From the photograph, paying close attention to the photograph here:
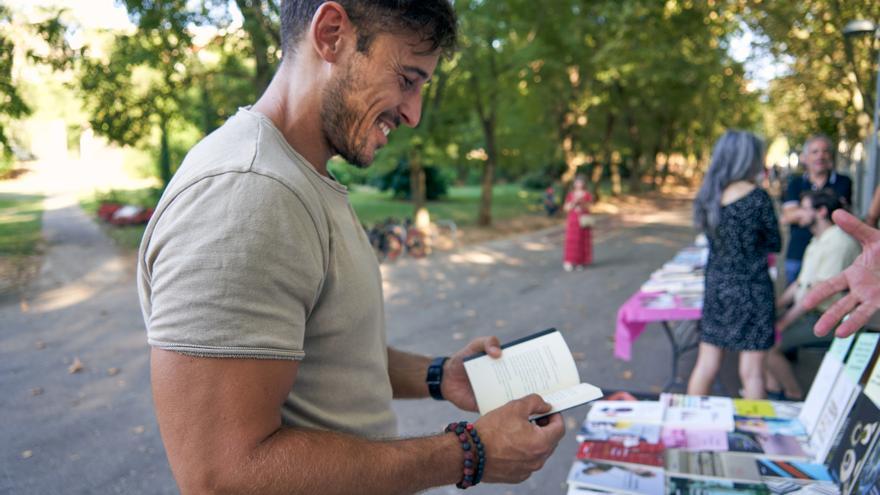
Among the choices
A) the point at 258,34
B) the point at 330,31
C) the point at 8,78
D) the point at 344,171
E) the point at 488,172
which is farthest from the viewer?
the point at 344,171

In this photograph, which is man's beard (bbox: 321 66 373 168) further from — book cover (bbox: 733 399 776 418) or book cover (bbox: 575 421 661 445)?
book cover (bbox: 733 399 776 418)

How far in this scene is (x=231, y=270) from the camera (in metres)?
0.97

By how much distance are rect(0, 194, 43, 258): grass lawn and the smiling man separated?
45.4 feet

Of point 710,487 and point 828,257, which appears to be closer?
point 710,487

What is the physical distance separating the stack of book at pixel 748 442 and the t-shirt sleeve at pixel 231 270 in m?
1.33

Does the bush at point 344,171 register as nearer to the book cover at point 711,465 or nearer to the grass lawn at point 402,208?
the grass lawn at point 402,208

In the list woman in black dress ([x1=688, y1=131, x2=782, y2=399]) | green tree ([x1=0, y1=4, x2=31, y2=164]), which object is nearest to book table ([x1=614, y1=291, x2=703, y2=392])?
woman in black dress ([x1=688, y1=131, x2=782, y2=399])

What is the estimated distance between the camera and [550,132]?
21.7 metres

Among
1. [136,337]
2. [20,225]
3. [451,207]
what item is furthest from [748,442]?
[451,207]

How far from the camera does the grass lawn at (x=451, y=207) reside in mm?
20906

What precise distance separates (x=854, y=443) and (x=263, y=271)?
6.07ft

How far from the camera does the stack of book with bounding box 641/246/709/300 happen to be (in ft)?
16.0

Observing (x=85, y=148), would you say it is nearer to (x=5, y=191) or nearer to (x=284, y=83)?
(x=5, y=191)

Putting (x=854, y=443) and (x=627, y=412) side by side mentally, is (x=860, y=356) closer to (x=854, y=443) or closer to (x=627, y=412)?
(x=854, y=443)
